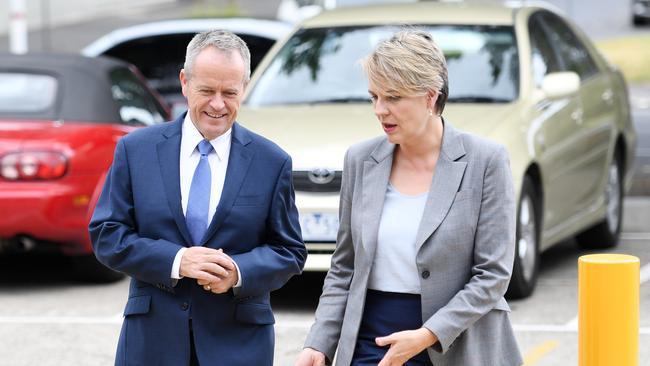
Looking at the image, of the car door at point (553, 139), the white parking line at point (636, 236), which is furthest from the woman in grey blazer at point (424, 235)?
the white parking line at point (636, 236)

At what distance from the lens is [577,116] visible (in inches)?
378

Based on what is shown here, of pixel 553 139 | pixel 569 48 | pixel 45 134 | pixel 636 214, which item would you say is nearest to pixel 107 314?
pixel 45 134

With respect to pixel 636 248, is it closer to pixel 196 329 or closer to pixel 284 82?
pixel 284 82

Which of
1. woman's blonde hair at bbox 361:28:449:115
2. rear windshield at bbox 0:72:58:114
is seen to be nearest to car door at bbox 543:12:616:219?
rear windshield at bbox 0:72:58:114

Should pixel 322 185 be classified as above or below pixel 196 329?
below

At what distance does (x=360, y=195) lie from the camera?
397cm

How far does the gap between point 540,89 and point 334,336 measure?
5418mm

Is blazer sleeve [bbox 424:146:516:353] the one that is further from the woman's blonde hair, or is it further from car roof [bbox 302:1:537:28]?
car roof [bbox 302:1:537:28]

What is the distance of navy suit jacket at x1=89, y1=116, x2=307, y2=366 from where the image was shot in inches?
154

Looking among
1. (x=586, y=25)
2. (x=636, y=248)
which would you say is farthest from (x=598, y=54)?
(x=586, y=25)

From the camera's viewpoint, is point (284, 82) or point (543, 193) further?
point (284, 82)

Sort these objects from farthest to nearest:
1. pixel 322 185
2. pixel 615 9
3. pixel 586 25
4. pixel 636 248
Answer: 1. pixel 615 9
2. pixel 586 25
3. pixel 636 248
4. pixel 322 185

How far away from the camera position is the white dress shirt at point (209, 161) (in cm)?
395

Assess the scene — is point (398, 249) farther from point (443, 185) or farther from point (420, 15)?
point (420, 15)
